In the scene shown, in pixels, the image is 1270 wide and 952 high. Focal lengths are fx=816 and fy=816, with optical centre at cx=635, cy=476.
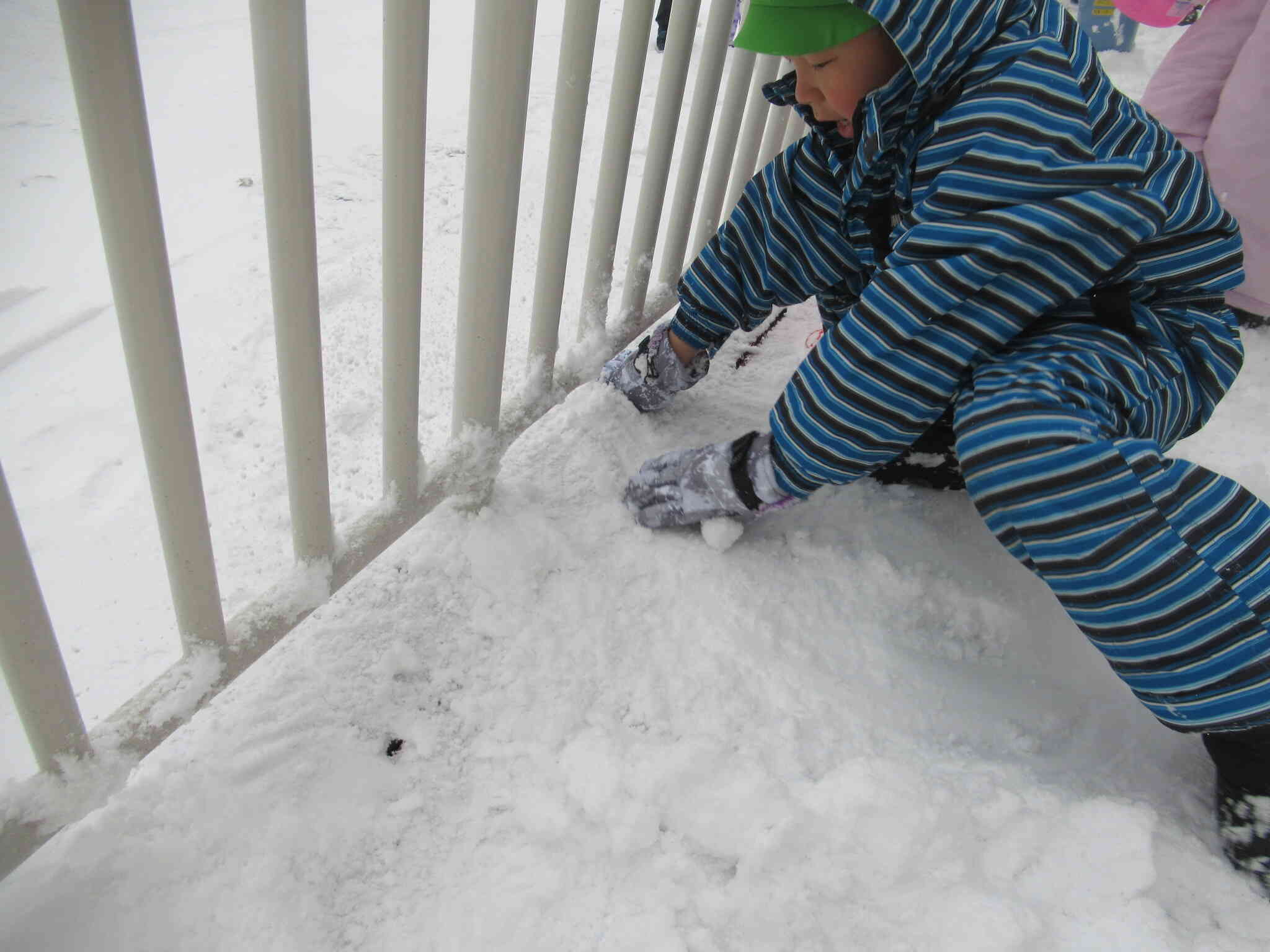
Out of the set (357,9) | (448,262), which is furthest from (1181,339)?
(357,9)

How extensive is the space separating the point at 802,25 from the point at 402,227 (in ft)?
1.35

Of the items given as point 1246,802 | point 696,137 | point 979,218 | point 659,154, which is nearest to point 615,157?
point 659,154

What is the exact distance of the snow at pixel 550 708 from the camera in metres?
0.60

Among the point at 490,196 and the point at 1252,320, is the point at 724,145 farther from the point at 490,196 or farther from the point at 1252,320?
the point at 1252,320

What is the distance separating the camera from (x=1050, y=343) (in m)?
0.78

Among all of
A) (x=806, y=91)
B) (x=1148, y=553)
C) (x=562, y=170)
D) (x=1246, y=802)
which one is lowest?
(x=1246, y=802)

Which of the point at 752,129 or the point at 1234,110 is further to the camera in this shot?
the point at 1234,110

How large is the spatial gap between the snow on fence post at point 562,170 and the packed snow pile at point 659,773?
19 cm

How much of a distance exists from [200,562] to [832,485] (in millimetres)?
727

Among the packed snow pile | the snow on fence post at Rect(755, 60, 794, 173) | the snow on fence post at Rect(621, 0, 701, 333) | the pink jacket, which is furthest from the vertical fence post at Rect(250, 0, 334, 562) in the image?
the pink jacket

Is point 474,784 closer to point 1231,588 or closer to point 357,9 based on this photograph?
point 1231,588

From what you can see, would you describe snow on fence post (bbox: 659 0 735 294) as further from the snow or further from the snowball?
the snowball

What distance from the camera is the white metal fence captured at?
0.48m

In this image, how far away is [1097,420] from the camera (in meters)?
0.72
